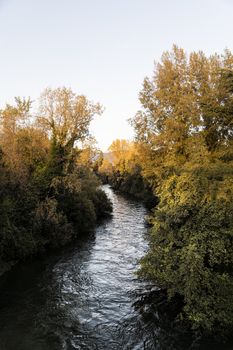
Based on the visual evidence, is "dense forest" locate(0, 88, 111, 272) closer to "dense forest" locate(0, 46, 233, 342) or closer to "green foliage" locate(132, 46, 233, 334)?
"dense forest" locate(0, 46, 233, 342)

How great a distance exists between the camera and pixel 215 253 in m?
11.1

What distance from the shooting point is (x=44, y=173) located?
25.2 m

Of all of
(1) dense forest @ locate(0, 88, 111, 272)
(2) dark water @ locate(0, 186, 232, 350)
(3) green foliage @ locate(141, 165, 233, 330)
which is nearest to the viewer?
(3) green foliage @ locate(141, 165, 233, 330)

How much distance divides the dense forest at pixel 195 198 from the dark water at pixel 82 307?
1476mm

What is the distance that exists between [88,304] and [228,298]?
651cm

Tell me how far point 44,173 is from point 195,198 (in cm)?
1567

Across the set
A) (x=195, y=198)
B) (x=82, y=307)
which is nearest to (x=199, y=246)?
(x=195, y=198)

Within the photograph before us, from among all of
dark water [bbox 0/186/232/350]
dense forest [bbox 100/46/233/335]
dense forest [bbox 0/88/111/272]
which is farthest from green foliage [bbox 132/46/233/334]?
dense forest [bbox 0/88/111/272]

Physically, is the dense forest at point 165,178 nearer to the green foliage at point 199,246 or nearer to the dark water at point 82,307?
the green foliage at point 199,246

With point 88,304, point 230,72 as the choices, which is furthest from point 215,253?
point 230,72

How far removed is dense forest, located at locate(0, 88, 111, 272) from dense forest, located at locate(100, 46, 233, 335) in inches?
352

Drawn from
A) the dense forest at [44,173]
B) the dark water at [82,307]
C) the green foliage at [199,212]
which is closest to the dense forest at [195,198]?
the green foliage at [199,212]

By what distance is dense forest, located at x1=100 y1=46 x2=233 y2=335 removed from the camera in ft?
36.7

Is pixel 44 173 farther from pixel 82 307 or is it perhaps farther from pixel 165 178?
pixel 82 307
